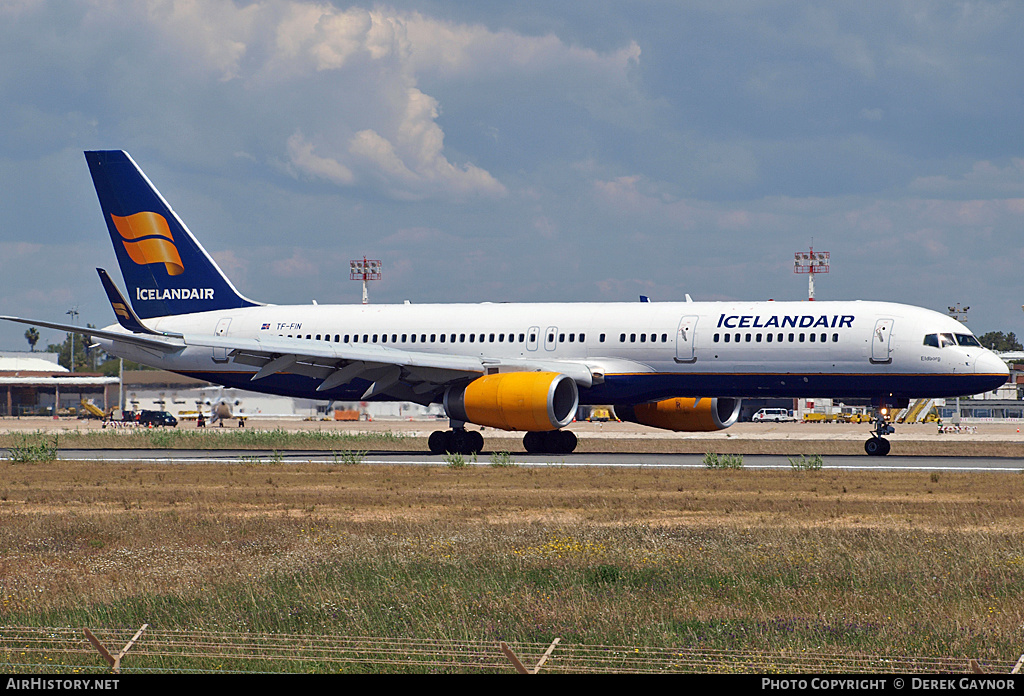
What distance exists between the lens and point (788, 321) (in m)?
38.0

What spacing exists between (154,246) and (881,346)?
2932 centimetres

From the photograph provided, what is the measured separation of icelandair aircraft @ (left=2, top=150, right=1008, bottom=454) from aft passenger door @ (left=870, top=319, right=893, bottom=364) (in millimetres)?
32

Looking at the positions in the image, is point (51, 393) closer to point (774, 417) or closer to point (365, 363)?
point (774, 417)

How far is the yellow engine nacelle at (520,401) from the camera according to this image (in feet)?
122

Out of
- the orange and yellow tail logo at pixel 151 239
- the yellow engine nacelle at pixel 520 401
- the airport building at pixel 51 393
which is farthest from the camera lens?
the airport building at pixel 51 393

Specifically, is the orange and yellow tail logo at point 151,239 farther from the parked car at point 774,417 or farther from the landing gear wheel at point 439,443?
the parked car at point 774,417

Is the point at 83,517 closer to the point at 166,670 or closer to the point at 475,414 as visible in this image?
the point at 166,670

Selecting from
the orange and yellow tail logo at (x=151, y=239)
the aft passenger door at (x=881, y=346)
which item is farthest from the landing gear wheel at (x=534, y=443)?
the orange and yellow tail logo at (x=151, y=239)

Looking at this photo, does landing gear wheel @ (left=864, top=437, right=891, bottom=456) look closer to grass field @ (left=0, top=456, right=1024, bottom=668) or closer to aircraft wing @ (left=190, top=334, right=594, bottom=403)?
aircraft wing @ (left=190, top=334, right=594, bottom=403)

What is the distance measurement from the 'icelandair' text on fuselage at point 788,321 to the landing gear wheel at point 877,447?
17.6 feet

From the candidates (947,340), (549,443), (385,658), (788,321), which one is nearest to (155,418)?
(549,443)

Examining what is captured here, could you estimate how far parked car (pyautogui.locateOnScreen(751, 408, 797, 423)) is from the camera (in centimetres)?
11894

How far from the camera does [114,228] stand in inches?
1921

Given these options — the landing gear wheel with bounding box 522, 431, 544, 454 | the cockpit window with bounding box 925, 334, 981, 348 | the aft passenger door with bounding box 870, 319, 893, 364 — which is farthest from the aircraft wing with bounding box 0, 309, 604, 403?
the cockpit window with bounding box 925, 334, 981, 348
